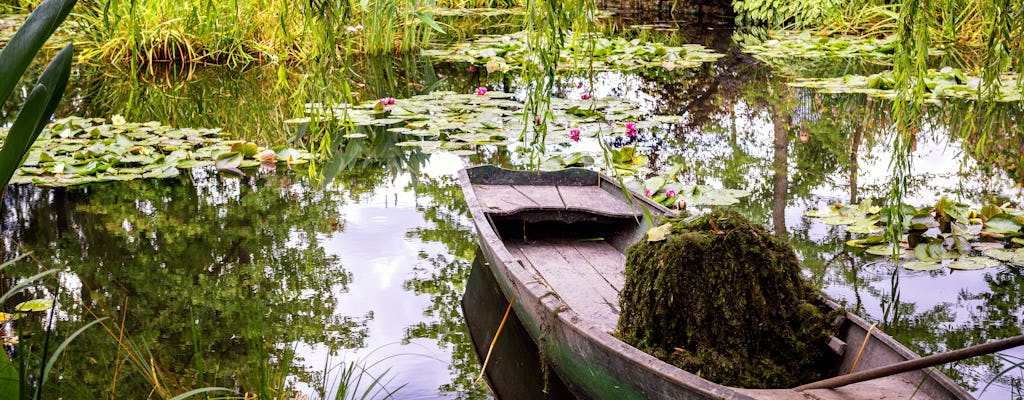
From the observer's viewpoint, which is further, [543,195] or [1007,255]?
[543,195]

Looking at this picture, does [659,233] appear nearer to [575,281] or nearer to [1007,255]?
[575,281]

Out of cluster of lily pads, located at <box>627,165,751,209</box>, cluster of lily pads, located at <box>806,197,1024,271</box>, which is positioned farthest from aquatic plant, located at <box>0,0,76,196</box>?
cluster of lily pads, located at <box>627,165,751,209</box>

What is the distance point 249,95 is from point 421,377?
207 inches

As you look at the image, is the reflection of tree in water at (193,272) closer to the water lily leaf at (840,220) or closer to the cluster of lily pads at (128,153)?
the cluster of lily pads at (128,153)

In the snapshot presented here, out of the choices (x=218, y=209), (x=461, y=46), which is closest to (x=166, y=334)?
(x=218, y=209)

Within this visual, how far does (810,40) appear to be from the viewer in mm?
10492

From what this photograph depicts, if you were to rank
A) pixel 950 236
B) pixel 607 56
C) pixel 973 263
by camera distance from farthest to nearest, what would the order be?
pixel 607 56
pixel 950 236
pixel 973 263

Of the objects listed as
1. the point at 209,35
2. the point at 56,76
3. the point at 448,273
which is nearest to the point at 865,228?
the point at 448,273

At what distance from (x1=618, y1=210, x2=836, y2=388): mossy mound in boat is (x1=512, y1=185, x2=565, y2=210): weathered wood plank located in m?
1.43

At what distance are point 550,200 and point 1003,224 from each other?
198 centimetres

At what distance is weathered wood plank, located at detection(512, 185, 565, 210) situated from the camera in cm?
380

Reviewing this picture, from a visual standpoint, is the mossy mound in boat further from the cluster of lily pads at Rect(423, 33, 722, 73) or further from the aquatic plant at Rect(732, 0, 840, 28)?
the aquatic plant at Rect(732, 0, 840, 28)

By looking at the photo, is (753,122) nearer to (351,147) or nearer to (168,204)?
(351,147)

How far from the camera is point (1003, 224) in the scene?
391cm
